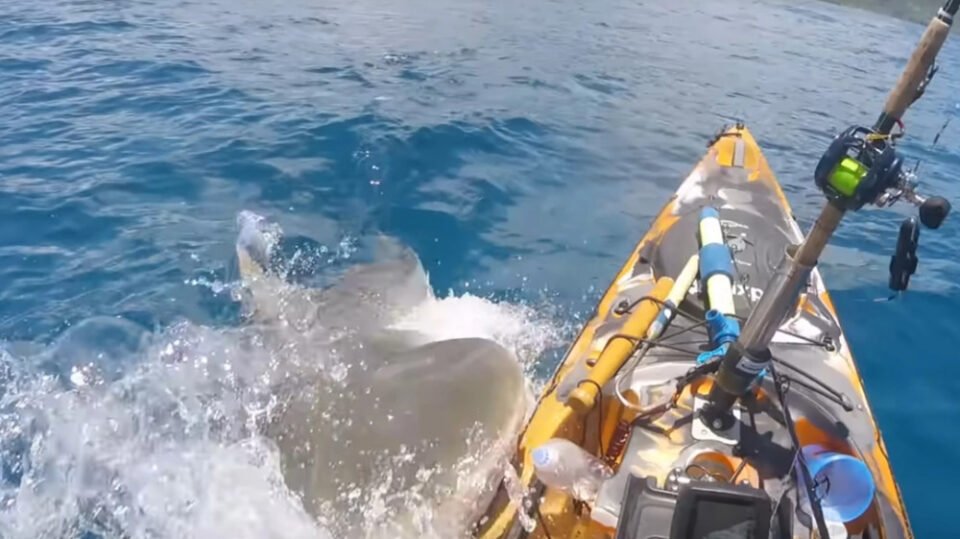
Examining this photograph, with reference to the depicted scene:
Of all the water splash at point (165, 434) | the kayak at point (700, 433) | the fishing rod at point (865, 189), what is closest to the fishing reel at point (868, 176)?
the fishing rod at point (865, 189)

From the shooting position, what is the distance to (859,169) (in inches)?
104

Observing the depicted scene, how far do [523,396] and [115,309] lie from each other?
3.36 m

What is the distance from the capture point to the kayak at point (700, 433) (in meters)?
2.72

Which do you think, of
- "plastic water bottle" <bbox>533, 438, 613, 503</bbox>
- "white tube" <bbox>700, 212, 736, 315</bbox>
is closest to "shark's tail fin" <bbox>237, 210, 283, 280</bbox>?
"white tube" <bbox>700, 212, 736, 315</bbox>

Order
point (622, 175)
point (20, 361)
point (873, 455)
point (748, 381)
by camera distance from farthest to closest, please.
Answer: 1. point (622, 175)
2. point (20, 361)
3. point (873, 455)
4. point (748, 381)

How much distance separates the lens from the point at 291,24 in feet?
48.3

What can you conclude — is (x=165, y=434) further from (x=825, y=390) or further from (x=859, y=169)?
(x=859, y=169)

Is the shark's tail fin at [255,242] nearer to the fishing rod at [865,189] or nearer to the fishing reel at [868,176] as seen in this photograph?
the fishing rod at [865,189]

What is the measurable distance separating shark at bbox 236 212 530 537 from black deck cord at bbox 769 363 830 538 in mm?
1381

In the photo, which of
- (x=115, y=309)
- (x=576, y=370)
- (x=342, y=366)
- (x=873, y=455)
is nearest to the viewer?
(x=873, y=455)

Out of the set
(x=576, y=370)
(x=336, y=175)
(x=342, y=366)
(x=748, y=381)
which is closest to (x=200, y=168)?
(x=336, y=175)

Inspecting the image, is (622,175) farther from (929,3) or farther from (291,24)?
(929,3)

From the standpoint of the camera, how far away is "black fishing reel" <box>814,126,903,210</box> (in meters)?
2.63

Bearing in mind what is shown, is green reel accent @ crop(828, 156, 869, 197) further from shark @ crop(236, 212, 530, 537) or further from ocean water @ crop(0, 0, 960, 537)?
ocean water @ crop(0, 0, 960, 537)
